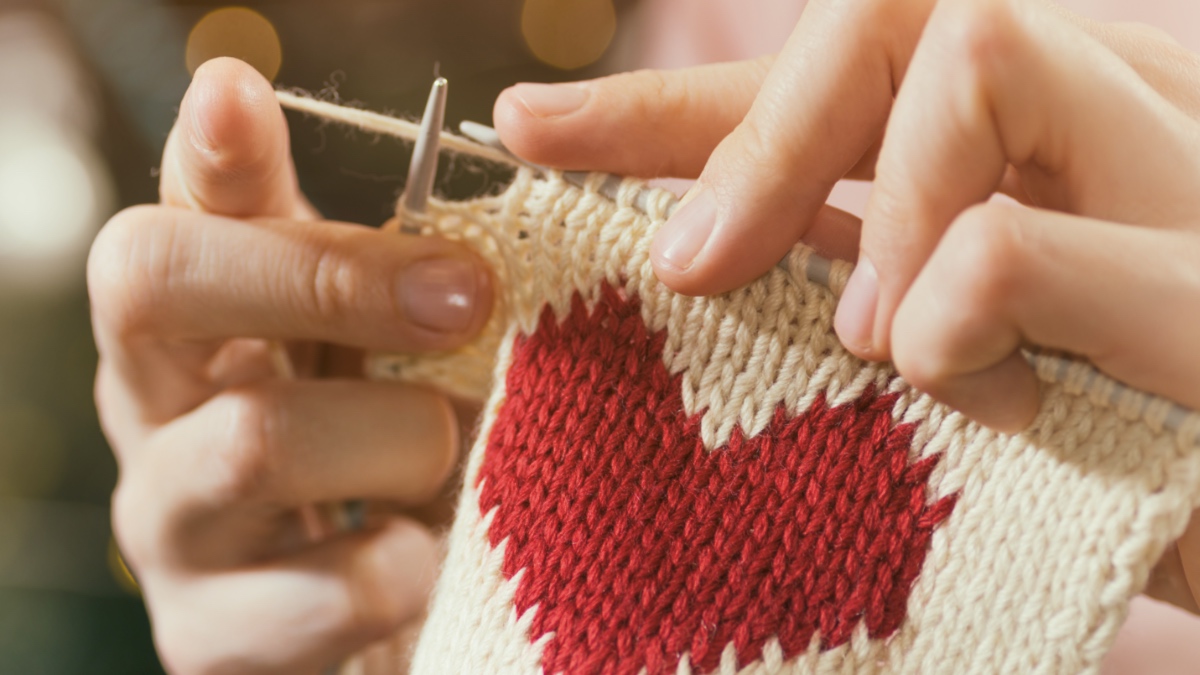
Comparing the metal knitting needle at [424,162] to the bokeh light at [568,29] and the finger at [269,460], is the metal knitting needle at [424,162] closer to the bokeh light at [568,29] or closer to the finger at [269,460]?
the finger at [269,460]

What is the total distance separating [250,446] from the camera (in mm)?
799

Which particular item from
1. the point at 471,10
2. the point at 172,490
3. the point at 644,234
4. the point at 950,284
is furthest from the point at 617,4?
the point at 950,284

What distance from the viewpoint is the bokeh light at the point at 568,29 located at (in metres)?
1.52

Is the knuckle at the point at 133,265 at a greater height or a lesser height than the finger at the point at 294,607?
greater

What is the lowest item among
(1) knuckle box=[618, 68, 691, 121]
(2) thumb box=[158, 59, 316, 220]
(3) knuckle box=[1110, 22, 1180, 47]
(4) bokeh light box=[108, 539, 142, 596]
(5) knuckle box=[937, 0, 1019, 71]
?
(4) bokeh light box=[108, 539, 142, 596]

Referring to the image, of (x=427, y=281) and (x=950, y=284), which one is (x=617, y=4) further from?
(x=950, y=284)

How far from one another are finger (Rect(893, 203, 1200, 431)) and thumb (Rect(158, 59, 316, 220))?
531mm

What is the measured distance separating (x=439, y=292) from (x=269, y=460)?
0.27 metres

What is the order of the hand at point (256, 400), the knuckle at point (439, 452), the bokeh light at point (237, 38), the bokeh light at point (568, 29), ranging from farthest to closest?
1. the bokeh light at point (568, 29)
2. the bokeh light at point (237, 38)
3. the knuckle at point (439, 452)
4. the hand at point (256, 400)

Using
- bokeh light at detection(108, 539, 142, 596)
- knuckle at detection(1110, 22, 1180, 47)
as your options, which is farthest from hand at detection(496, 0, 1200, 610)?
bokeh light at detection(108, 539, 142, 596)

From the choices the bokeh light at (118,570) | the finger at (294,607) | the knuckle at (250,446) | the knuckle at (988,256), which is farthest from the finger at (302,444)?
the bokeh light at (118,570)

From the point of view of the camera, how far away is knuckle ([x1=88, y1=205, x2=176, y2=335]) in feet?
2.46

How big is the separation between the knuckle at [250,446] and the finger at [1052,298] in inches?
24.7

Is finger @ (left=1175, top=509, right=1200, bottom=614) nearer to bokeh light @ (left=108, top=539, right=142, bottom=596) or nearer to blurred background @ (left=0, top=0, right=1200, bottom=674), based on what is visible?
blurred background @ (left=0, top=0, right=1200, bottom=674)
